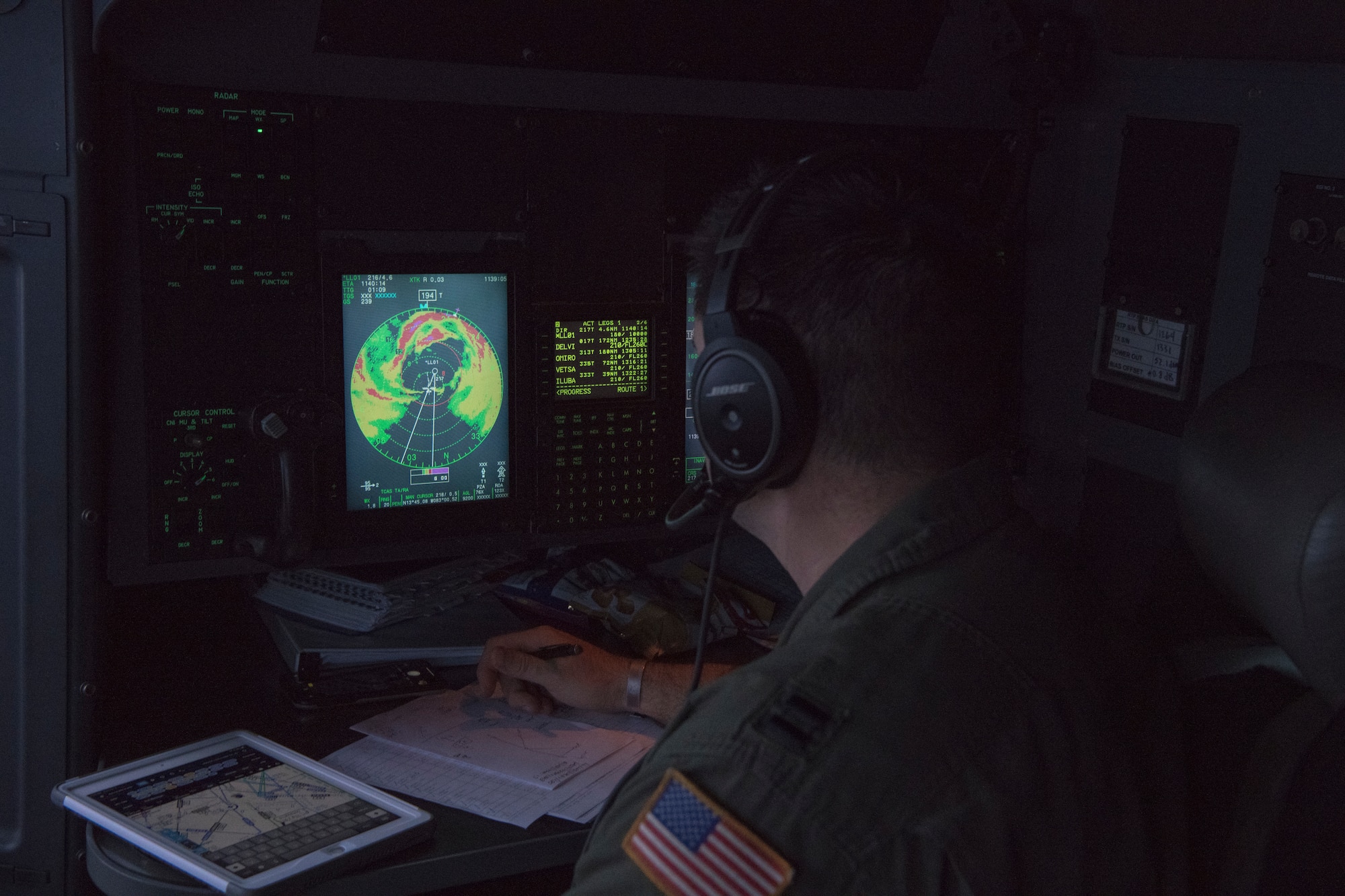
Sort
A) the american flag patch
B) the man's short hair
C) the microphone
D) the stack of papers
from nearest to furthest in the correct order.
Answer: the american flag patch, the man's short hair, the microphone, the stack of papers

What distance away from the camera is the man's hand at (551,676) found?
1.56 m

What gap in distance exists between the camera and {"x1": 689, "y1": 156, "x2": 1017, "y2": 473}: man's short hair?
105cm

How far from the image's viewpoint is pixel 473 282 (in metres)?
1.75

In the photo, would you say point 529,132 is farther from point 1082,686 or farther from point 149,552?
point 1082,686

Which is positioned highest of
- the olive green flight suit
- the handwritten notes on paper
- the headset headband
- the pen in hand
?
the headset headband

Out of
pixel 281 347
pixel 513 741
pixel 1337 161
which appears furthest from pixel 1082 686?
pixel 281 347

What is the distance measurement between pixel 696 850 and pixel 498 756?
691 mm

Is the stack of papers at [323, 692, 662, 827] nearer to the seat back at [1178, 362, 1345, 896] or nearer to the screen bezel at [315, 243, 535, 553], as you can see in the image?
the screen bezel at [315, 243, 535, 553]

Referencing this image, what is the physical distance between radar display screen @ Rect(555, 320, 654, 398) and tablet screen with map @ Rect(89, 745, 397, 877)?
2.26 feet

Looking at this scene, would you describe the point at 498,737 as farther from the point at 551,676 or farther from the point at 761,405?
the point at 761,405

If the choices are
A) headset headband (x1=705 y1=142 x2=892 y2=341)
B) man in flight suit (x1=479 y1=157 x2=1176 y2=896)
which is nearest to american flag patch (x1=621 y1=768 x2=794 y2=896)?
man in flight suit (x1=479 y1=157 x2=1176 y2=896)

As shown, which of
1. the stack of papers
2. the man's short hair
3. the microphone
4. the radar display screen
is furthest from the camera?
the radar display screen

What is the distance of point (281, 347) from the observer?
166 cm

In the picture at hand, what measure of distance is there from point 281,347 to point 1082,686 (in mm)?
1137
